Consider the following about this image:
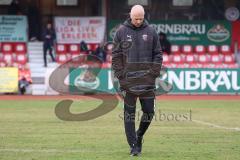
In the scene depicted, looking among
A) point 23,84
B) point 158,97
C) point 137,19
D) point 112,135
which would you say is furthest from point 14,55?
point 137,19

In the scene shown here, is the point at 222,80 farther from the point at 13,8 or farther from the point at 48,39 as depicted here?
the point at 13,8

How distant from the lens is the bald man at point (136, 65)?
11.0 metres

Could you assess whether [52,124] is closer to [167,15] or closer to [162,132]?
[162,132]

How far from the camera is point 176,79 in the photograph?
99.2 ft

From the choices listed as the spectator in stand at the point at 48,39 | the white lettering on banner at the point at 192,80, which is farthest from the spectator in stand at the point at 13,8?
the white lettering on banner at the point at 192,80

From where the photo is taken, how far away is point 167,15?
37094mm

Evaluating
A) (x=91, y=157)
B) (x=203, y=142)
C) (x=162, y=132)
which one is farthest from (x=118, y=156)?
(x=162, y=132)

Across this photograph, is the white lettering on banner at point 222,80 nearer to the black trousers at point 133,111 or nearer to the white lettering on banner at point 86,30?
the white lettering on banner at point 86,30

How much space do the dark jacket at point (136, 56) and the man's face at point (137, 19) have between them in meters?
0.09

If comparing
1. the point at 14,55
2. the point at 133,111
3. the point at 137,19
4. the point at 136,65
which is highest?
the point at 137,19

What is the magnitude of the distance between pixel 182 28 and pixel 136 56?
26.3 m

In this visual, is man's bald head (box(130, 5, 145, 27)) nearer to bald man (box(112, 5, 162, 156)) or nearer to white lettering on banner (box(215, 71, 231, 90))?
bald man (box(112, 5, 162, 156))

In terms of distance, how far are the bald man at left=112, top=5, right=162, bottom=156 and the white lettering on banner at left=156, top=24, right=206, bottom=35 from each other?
25795mm

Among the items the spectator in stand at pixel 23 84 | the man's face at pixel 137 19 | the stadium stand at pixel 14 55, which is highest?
the man's face at pixel 137 19
